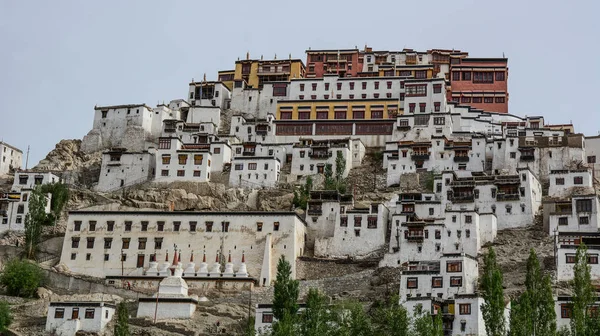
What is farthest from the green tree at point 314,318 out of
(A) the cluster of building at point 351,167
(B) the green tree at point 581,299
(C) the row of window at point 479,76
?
(C) the row of window at point 479,76

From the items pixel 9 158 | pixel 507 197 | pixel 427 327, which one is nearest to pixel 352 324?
pixel 427 327

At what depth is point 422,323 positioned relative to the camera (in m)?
49.7

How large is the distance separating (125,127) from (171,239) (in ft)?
79.2

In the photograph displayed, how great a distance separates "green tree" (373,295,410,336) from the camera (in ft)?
164

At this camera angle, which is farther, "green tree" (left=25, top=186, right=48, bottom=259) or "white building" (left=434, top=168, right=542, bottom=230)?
"green tree" (left=25, top=186, right=48, bottom=259)

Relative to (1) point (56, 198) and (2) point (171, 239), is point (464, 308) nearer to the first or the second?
(2) point (171, 239)

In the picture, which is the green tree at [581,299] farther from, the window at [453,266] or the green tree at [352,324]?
the window at [453,266]

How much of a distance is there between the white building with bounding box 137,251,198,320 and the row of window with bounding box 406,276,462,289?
1351 centimetres

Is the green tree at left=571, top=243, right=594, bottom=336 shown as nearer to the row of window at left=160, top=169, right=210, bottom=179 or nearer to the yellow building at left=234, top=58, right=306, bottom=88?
the row of window at left=160, top=169, right=210, bottom=179

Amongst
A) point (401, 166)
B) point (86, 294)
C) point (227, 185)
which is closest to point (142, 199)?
point (227, 185)

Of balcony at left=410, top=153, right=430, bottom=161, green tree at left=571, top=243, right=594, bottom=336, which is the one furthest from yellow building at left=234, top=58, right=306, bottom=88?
green tree at left=571, top=243, right=594, bottom=336

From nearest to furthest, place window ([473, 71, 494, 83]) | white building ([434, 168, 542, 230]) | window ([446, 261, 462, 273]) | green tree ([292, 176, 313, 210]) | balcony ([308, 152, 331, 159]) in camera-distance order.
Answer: window ([446, 261, 462, 273]) → white building ([434, 168, 542, 230]) → green tree ([292, 176, 313, 210]) → balcony ([308, 152, 331, 159]) → window ([473, 71, 494, 83])

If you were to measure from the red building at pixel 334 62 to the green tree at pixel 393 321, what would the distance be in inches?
1936

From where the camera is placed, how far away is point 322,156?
84.4 metres
